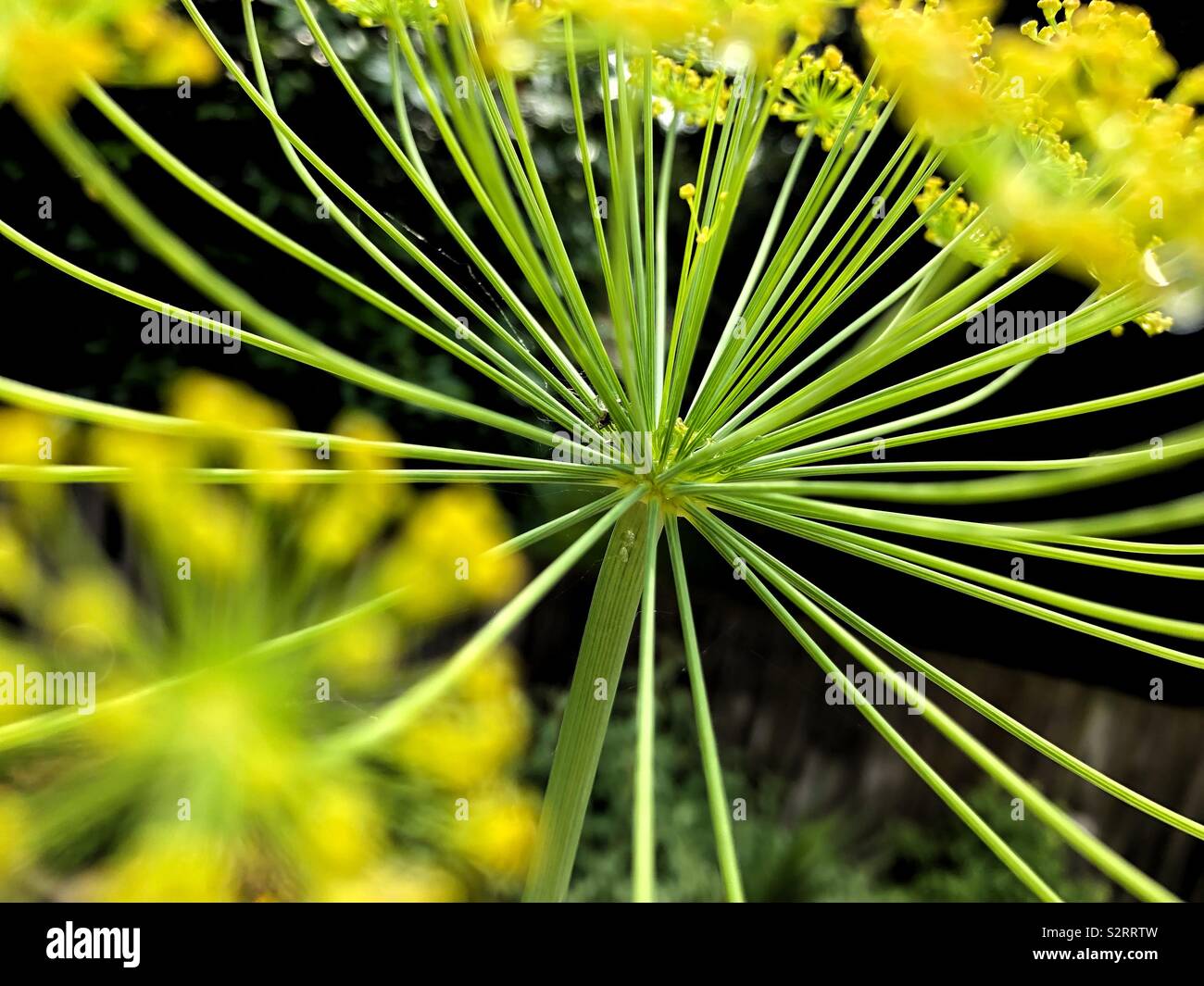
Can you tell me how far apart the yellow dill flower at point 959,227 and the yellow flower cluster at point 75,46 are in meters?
0.82

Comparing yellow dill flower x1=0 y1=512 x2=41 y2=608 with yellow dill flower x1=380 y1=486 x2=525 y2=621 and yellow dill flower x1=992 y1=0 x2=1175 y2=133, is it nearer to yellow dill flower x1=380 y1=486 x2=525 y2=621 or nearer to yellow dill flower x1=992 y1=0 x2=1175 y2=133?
yellow dill flower x1=380 y1=486 x2=525 y2=621

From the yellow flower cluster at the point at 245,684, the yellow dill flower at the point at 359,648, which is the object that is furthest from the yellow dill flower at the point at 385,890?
the yellow dill flower at the point at 359,648

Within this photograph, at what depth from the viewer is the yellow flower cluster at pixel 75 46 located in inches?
18.7

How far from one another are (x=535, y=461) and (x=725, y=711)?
3.72 meters

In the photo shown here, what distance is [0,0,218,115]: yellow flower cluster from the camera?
0.47m

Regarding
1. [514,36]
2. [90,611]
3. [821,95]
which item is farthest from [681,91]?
[90,611]

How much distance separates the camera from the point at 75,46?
1.57ft

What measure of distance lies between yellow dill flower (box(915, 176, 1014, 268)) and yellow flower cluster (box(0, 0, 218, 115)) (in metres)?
0.82

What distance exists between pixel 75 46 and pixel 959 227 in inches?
43.8

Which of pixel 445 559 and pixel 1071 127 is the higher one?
pixel 1071 127

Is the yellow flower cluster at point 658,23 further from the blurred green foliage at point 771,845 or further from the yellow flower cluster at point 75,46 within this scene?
the blurred green foliage at point 771,845

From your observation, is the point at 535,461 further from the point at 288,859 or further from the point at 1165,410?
the point at 1165,410

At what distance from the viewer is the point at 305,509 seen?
0.62 metres

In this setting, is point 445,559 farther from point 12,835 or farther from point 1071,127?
point 1071,127
